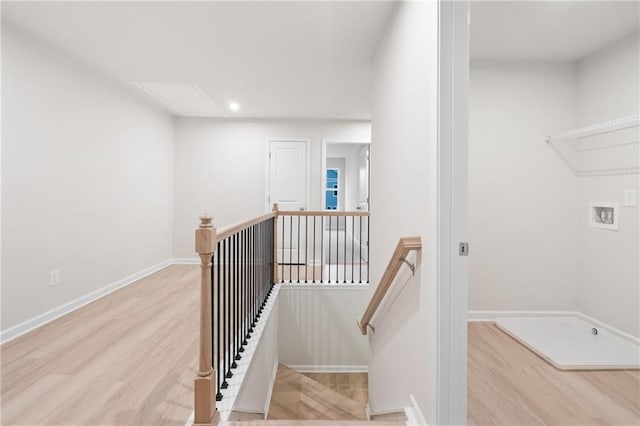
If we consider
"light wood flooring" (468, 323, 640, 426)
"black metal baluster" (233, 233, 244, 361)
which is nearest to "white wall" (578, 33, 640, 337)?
"light wood flooring" (468, 323, 640, 426)

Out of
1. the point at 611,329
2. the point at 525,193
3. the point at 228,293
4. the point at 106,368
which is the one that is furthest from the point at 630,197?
the point at 106,368

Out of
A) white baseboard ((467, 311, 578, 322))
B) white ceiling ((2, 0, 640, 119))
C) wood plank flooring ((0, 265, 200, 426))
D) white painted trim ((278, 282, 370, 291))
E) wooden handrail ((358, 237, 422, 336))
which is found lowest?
wood plank flooring ((0, 265, 200, 426))

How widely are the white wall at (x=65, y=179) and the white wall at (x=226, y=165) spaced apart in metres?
0.78

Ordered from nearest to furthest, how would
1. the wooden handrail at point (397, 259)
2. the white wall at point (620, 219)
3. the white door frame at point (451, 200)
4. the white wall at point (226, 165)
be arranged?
the white door frame at point (451, 200), the wooden handrail at point (397, 259), the white wall at point (620, 219), the white wall at point (226, 165)

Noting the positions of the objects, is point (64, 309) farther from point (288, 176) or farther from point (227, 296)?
point (288, 176)

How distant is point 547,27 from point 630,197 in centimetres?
150

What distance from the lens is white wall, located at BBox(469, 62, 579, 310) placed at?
321 centimetres

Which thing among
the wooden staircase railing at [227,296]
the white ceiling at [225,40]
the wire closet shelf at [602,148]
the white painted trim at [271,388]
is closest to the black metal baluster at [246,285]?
the wooden staircase railing at [227,296]

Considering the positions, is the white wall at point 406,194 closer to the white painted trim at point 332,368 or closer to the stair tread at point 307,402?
the stair tread at point 307,402

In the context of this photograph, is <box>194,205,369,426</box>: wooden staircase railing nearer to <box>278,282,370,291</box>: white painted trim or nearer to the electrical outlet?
<box>278,282,370,291</box>: white painted trim

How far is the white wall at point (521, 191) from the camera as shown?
3.21 meters

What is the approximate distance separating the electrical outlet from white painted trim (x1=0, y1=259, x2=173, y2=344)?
23 cm

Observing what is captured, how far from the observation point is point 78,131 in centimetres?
341

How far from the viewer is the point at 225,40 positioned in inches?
113
